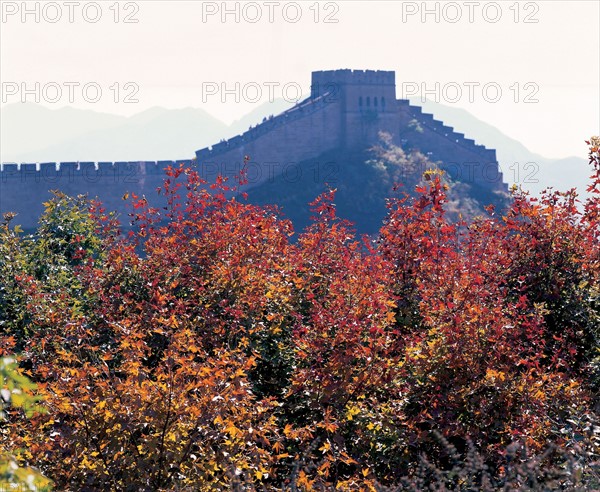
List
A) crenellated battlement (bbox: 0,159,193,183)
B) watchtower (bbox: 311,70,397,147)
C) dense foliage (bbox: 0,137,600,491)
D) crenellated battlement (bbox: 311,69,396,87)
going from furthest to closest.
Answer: crenellated battlement (bbox: 311,69,396,87)
watchtower (bbox: 311,70,397,147)
crenellated battlement (bbox: 0,159,193,183)
dense foliage (bbox: 0,137,600,491)

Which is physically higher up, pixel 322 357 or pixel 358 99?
pixel 358 99

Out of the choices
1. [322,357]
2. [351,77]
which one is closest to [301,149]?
[351,77]

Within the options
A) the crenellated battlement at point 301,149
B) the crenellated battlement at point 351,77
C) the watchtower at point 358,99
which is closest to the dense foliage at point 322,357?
the crenellated battlement at point 301,149

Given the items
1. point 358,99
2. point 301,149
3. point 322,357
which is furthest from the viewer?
point 358,99

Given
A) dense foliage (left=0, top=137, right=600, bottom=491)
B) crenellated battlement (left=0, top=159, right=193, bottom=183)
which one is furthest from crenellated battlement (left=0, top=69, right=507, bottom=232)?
dense foliage (left=0, top=137, right=600, bottom=491)

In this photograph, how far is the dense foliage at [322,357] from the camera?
7.55 m

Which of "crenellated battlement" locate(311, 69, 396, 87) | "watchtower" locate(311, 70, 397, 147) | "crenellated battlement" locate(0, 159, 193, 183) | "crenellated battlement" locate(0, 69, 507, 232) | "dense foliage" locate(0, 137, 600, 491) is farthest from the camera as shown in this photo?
"crenellated battlement" locate(311, 69, 396, 87)

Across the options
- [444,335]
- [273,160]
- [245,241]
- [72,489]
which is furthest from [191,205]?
[273,160]

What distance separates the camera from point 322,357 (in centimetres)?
923

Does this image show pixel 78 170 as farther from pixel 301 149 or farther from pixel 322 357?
pixel 322 357

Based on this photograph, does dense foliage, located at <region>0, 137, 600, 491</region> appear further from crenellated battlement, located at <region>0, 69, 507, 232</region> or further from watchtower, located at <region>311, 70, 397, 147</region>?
watchtower, located at <region>311, 70, 397, 147</region>

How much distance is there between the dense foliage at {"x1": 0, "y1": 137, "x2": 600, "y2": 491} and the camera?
24.8ft

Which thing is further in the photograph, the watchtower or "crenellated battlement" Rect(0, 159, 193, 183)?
the watchtower

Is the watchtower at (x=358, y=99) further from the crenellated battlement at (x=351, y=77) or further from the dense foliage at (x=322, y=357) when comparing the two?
the dense foliage at (x=322, y=357)
